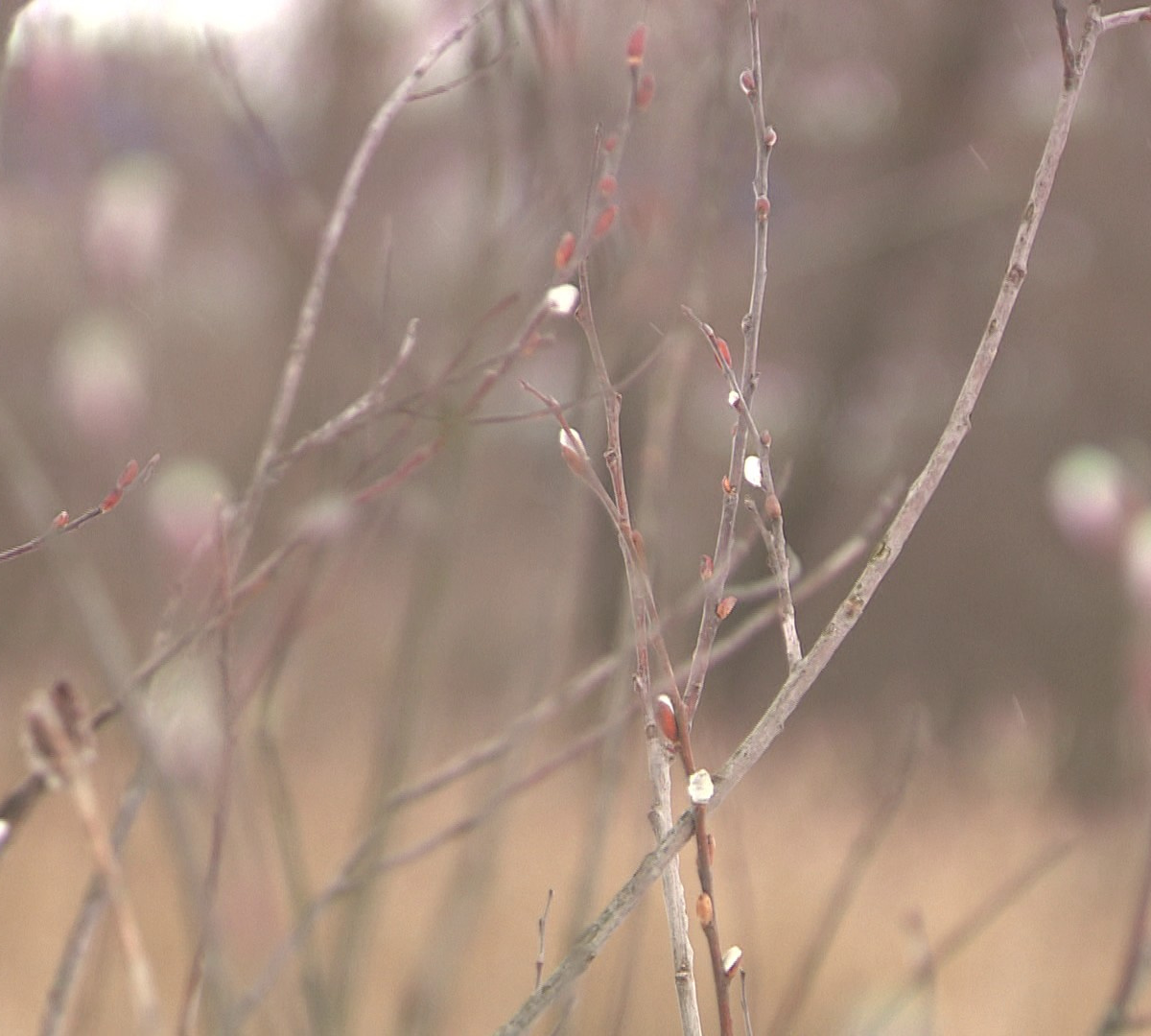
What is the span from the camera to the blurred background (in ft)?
3.00

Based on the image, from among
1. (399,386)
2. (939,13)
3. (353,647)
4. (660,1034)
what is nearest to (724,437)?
(939,13)

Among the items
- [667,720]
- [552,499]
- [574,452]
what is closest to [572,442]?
[574,452]

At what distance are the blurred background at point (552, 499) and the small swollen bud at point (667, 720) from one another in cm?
17

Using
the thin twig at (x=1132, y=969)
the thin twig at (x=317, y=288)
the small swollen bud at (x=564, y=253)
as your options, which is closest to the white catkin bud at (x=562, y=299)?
the small swollen bud at (x=564, y=253)

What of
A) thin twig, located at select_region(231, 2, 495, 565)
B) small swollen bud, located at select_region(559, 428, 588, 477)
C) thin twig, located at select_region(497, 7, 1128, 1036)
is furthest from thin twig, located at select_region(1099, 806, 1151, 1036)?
thin twig, located at select_region(231, 2, 495, 565)

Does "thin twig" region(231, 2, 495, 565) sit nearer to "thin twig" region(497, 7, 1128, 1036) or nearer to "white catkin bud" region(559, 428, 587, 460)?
"white catkin bud" region(559, 428, 587, 460)

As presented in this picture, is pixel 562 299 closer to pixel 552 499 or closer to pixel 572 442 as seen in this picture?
pixel 572 442

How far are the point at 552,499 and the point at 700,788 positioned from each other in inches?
48.7

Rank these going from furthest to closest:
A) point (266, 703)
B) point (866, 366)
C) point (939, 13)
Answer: point (866, 366), point (939, 13), point (266, 703)

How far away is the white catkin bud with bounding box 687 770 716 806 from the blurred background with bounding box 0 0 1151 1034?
0.19 m

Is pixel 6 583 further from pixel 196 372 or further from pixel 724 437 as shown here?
pixel 724 437

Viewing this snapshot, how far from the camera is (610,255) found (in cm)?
102

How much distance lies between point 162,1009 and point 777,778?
238 centimetres

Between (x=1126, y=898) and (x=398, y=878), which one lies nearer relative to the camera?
(x=398, y=878)
